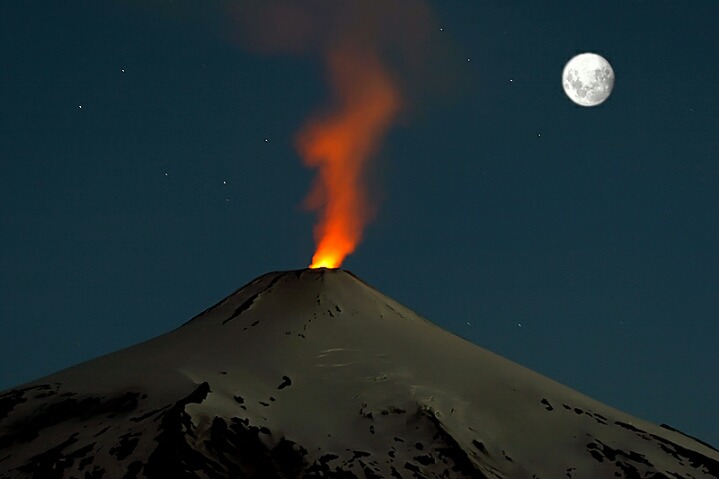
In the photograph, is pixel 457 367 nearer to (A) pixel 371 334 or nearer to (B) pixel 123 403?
(A) pixel 371 334

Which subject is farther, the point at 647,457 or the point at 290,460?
the point at 647,457

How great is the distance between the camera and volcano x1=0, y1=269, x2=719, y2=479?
69.0 metres

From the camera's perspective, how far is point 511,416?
267ft

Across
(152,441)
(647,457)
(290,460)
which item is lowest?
(647,457)

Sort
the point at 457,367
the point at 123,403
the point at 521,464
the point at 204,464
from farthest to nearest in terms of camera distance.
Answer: the point at 457,367
the point at 123,403
the point at 521,464
the point at 204,464

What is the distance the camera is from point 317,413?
7694 centimetres

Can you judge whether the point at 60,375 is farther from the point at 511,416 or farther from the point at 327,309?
the point at 511,416

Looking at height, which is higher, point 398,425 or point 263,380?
point 263,380

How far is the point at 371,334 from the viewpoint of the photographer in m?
95.3

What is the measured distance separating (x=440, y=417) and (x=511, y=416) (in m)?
8.05

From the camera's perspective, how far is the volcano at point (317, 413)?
69.0 meters

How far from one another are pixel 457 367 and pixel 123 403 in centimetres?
2951

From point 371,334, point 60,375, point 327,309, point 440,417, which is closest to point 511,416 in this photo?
point 440,417

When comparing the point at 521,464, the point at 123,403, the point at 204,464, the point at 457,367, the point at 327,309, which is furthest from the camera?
the point at 327,309
